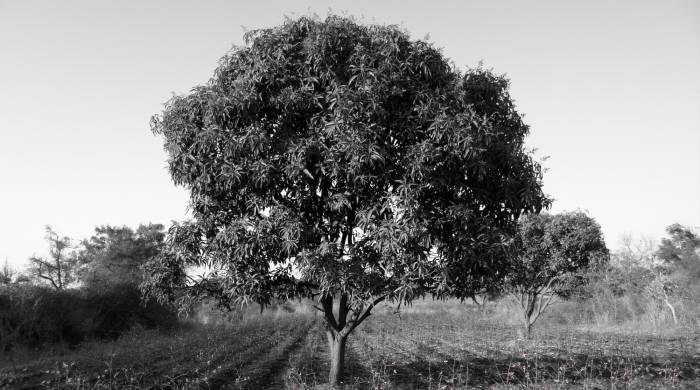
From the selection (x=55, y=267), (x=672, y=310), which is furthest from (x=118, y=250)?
(x=672, y=310)

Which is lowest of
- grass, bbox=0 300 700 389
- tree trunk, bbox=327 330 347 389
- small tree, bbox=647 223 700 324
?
grass, bbox=0 300 700 389

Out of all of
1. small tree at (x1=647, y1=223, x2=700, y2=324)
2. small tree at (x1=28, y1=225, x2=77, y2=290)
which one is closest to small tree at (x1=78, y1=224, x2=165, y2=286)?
small tree at (x1=28, y1=225, x2=77, y2=290)

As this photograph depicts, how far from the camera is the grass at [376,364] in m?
11.8

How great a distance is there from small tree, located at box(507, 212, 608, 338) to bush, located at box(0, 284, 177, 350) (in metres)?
21.0

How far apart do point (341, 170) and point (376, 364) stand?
946cm

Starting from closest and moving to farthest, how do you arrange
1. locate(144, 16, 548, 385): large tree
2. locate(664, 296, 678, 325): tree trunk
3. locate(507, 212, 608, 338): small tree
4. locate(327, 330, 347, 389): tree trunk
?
locate(144, 16, 548, 385): large tree
locate(327, 330, 347, 389): tree trunk
locate(507, 212, 608, 338): small tree
locate(664, 296, 678, 325): tree trunk

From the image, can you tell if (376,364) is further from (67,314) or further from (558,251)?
(67,314)

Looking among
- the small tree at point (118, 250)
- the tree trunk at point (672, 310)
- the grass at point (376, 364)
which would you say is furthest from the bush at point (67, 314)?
the tree trunk at point (672, 310)

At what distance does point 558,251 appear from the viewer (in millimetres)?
25781

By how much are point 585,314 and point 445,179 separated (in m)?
37.6

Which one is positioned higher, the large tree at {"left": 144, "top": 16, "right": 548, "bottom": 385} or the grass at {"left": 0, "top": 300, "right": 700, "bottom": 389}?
the large tree at {"left": 144, "top": 16, "right": 548, "bottom": 385}

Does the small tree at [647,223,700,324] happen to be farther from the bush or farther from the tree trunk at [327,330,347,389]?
the bush

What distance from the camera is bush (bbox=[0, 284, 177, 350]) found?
67.8 feet

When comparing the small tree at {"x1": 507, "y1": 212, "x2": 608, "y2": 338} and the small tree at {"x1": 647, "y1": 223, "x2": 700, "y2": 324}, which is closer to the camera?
the small tree at {"x1": 507, "y1": 212, "x2": 608, "y2": 338}
